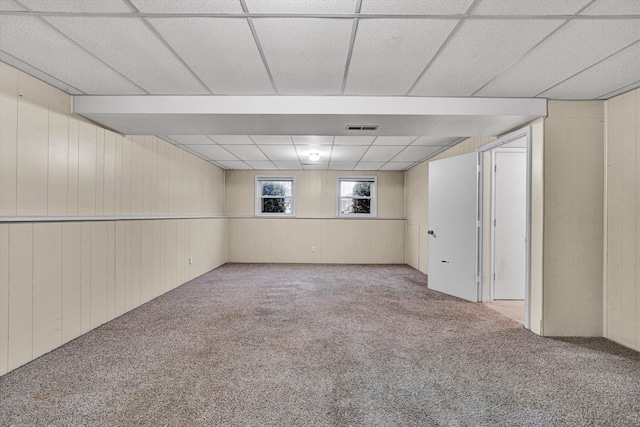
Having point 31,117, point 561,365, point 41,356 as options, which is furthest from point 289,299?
point 31,117

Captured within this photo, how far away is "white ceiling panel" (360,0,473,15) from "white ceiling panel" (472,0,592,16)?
0.11 meters

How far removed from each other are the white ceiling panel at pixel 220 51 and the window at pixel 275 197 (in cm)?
501

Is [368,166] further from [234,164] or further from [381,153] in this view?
[234,164]

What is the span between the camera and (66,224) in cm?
284

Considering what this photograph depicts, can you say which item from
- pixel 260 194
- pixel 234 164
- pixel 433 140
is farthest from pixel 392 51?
pixel 260 194

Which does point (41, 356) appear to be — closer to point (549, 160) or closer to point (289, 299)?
point (289, 299)

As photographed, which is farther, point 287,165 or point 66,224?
point 287,165

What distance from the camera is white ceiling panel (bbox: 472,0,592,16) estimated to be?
5.50 feet

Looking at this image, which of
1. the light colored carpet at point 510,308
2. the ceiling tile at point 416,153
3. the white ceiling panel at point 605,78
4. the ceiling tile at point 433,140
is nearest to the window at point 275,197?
the ceiling tile at point 416,153

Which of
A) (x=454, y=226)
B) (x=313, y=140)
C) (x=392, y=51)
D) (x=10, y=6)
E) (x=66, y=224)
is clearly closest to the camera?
(x=10, y=6)

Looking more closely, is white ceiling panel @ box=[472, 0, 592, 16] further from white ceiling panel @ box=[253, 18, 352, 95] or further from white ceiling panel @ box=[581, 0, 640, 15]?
white ceiling panel @ box=[253, 18, 352, 95]

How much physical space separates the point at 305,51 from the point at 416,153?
12.9 feet

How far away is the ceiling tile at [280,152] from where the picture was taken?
17.2 ft

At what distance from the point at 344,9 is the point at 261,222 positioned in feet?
21.0
